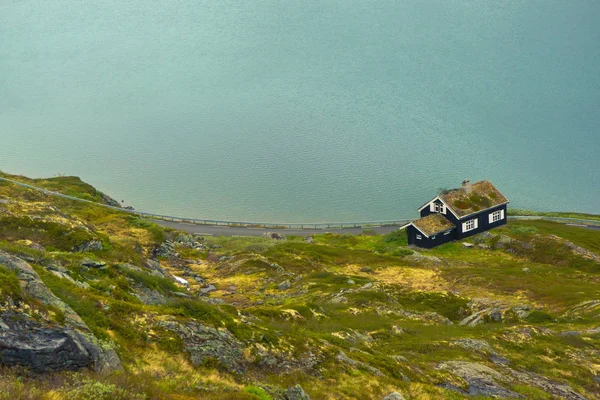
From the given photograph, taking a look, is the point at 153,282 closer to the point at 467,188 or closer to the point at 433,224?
the point at 433,224

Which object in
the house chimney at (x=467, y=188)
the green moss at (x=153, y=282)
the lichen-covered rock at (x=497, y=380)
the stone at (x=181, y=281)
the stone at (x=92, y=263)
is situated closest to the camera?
the lichen-covered rock at (x=497, y=380)

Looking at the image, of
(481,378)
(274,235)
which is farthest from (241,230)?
(481,378)

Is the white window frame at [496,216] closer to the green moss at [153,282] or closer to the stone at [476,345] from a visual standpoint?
the stone at [476,345]

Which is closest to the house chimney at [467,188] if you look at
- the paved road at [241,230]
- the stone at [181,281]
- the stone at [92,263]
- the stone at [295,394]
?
the paved road at [241,230]

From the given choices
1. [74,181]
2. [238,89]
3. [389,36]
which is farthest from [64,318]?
[389,36]

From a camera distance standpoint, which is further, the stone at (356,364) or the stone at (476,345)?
the stone at (476,345)

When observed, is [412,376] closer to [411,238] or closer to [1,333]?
[1,333]

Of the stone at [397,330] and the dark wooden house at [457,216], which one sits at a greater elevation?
the dark wooden house at [457,216]
